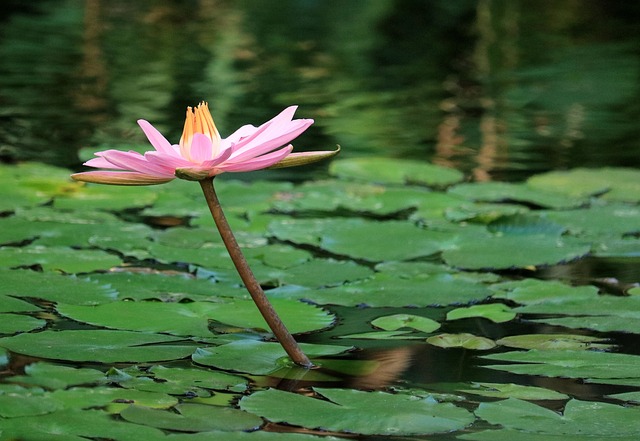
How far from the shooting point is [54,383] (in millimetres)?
1311

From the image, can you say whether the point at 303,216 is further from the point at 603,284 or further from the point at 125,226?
the point at 603,284

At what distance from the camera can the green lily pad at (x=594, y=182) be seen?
111 inches

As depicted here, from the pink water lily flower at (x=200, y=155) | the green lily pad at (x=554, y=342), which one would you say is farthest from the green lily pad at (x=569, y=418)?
the pink water lily flower at (x=200, y=155)

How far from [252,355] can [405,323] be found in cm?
34

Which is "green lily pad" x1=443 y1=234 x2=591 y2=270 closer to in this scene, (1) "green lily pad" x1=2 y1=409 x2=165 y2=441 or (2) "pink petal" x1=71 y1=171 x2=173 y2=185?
(2) "pink petal" x1=71 y1=171 x2=173 y2=185

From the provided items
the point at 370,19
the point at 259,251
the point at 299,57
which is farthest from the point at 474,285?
the point at 370,19

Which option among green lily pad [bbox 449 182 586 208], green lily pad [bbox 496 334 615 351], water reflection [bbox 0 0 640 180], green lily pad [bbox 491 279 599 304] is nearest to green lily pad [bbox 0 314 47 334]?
green lily pad [bbox 496 334 615 351]

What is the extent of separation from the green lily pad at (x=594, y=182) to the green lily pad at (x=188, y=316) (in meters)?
1.32

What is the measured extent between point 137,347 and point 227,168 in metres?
0.35

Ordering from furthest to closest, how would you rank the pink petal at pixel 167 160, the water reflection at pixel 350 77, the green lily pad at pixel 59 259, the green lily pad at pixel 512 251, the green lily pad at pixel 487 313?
the water reflection at pixel 350 77 → the green lily pad at pixel 512 251 → the green lily pad at pixel 59 259 → the green lily pad at pixel 487 313 → the pink petal at pixel 167 160

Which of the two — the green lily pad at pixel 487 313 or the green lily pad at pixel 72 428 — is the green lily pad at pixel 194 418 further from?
the green lily pad at pixel 487 313

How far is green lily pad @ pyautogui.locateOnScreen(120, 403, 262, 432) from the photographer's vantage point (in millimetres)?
1186

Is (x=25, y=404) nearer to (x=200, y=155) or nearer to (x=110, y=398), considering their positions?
(x=110, y=398)

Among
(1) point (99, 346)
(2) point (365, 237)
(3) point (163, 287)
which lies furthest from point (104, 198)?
(1) point (99, 346)
